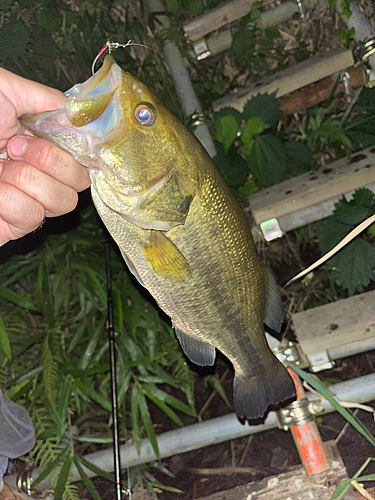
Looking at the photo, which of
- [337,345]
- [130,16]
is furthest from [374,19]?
[337,345]

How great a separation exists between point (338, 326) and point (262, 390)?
81 cm

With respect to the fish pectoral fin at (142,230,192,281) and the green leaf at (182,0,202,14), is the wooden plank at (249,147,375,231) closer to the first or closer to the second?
the fish pectoral fin at (142,230,192,281)

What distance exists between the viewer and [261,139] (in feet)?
9.70

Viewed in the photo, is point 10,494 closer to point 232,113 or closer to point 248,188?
point 248,188

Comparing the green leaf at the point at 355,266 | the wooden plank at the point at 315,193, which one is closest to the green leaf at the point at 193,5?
the wooden plank at the point at 315,193

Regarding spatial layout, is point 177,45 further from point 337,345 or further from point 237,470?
point 237,470

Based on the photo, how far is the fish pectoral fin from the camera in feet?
4.34

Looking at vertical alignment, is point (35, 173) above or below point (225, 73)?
below

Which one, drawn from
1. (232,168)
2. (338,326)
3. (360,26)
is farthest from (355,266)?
(360,26)

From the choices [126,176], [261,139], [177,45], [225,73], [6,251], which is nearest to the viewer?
[126,176]

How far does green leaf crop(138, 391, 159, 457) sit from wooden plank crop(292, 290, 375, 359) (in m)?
0.96

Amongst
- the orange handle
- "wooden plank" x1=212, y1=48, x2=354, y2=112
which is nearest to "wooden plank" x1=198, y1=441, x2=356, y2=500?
the orange handle

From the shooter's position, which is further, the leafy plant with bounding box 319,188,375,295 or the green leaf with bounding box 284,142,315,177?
the green leaf with bounding box 284,142,315,177

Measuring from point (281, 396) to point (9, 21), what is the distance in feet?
11.8
